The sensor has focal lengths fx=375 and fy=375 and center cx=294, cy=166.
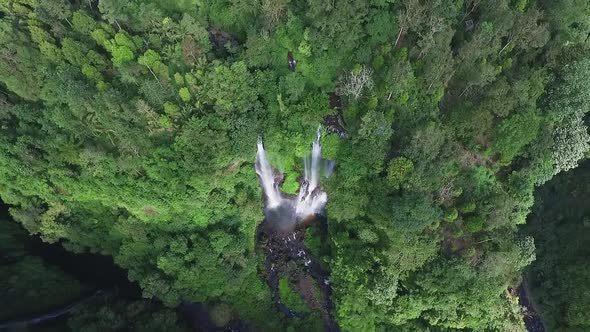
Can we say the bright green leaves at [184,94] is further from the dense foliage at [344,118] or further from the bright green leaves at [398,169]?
the bright green leaves at [398,169]

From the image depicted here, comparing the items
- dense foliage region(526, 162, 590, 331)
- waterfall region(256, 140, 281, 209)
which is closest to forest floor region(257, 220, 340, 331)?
waterfall region(256, 140, 281, 209)

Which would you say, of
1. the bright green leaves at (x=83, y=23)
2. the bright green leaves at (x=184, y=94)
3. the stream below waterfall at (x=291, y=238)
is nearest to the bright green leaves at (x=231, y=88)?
the bright green leaves at (x=184, y=94)

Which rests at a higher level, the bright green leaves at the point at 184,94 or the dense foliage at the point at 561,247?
the bright green leaves at the point at 184,94

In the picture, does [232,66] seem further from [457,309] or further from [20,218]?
[457,309]

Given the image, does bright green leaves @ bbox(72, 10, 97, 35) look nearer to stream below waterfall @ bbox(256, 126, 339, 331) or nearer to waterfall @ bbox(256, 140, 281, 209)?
waterfall @ bbox(256, 140, 281, 209)

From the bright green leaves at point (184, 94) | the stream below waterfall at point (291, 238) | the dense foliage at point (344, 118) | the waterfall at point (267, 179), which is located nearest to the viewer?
the dense foliage at point (344, 118)

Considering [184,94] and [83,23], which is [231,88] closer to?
[184,94]

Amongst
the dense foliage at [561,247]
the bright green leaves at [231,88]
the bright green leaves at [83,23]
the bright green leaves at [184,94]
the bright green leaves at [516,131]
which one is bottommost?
the dense foliage at [561,247]

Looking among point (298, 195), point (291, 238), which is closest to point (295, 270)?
point (291, 238)
